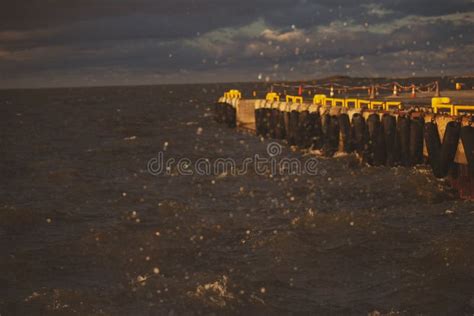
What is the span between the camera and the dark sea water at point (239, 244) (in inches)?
415

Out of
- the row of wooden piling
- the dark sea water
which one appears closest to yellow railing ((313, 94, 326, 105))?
the row of wooden piling

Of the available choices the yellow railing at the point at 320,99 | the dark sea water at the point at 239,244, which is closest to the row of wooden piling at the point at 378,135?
the yellow railing at the point at 320,99

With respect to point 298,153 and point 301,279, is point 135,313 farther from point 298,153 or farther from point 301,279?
point 298,153

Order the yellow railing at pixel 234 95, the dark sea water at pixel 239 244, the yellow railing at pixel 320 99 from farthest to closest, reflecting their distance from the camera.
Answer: the yellow railing at pixel 234 95, the yellow railing at pixel 320 99, the dark sea water at pixel 239 244

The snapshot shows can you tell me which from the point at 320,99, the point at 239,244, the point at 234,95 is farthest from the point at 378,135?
the point at 234,95

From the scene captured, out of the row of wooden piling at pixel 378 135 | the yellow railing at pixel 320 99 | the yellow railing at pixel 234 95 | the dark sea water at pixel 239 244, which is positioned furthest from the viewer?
the yellow railing at pixel 234 95

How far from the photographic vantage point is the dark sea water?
415 inches

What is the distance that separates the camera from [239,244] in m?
14.1

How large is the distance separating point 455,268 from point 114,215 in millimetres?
9845

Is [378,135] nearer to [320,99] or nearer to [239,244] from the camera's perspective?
[320,99]

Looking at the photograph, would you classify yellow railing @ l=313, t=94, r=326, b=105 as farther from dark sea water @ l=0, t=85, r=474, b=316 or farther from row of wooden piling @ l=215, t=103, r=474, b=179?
dark sea water @ l=0, t=85, r=474, b=316

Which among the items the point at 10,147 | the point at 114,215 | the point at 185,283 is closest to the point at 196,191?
the point at 114,215

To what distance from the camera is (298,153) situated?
31.7m

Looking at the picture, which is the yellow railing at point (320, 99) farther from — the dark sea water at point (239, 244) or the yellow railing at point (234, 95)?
the yellow railing at point (234, 95)
